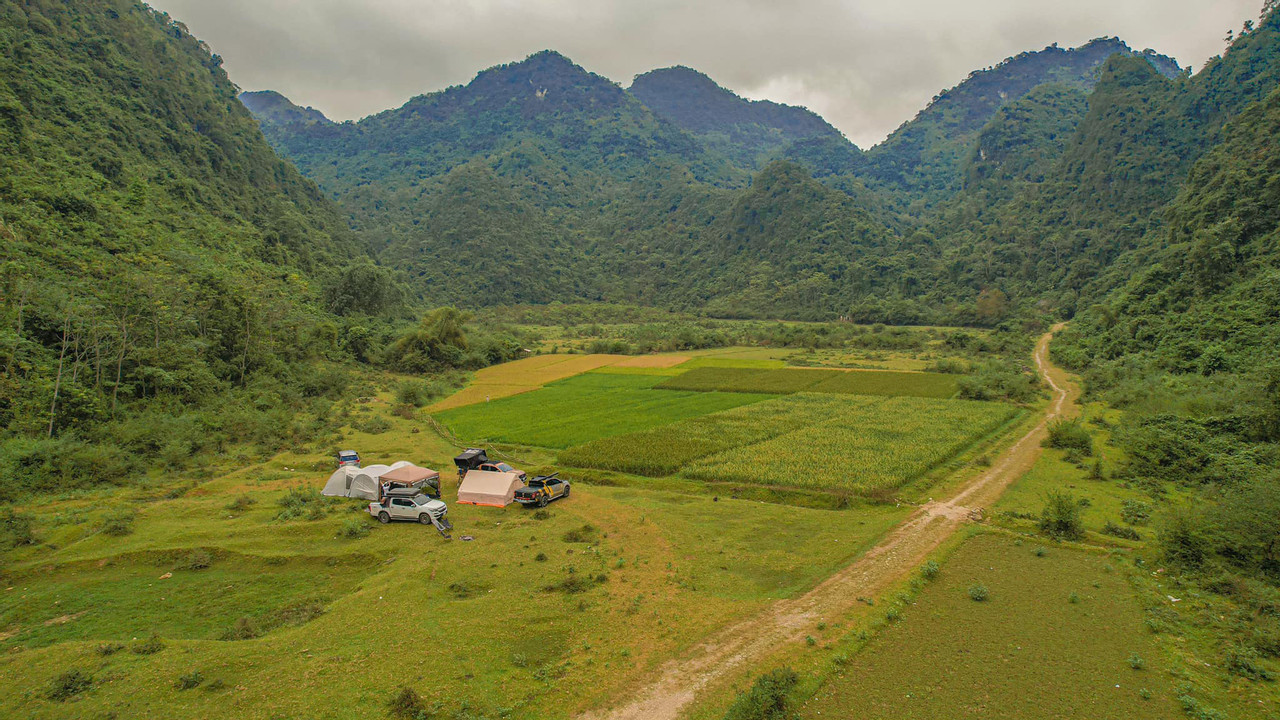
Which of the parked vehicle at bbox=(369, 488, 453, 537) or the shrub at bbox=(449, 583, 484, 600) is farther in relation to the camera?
the parked vehicle at bbox=(369, 488, 453, 537)

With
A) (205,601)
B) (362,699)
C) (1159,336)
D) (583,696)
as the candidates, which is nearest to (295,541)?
(205,601)

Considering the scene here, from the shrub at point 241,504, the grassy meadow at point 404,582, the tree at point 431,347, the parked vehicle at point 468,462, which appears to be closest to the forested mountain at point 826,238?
the tree at point 431,347

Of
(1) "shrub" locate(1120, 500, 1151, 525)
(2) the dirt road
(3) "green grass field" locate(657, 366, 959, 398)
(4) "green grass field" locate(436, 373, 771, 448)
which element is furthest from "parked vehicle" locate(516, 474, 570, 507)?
(3) "green grass field" locate(657, 366, 959, 398)

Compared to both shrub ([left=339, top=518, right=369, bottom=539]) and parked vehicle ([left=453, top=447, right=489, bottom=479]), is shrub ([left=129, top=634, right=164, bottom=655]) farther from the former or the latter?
parked vehicle ([left=453, top=447, right=489, bottom=479])

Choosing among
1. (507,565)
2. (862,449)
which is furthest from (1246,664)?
(862,449)

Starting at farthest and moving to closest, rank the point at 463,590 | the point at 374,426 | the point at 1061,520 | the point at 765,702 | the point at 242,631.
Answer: the point at 374,426, the point at 1061,520, the point at 463,590, the point at 242,631, the point at 765,702

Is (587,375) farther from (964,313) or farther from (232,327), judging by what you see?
(964,313)

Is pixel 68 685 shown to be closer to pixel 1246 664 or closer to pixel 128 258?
pixel 1246 664
